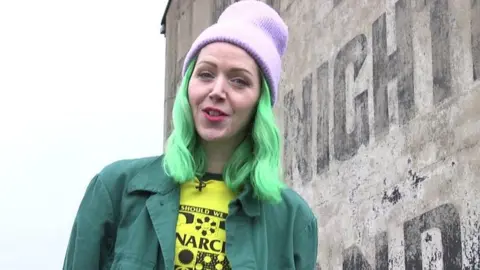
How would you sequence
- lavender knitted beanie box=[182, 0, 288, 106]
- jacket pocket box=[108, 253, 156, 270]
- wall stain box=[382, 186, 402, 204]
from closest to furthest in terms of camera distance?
jacket pocket box=[108, 253, 156, 270]
lavender knitted beanie box=[182, 0, 288, 106]
wall stain box=[382, 186, 402, 204]

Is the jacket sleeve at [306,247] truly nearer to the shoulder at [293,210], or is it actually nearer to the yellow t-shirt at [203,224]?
the shoulder at [293,210]

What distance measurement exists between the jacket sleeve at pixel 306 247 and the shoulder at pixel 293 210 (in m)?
0.01

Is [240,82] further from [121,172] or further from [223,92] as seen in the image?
[121,172]

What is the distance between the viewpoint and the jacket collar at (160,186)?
1.92 meters

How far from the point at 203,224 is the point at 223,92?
1.05 feet

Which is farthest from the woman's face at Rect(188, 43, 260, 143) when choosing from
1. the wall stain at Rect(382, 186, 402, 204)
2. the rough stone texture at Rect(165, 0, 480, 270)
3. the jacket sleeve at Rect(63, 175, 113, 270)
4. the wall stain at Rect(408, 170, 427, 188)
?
the wall stain at Rect(382, 186, 402, 204)

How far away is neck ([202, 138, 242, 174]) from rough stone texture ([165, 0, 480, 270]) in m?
3.51

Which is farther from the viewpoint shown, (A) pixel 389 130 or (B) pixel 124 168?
(A) pixel 389 130

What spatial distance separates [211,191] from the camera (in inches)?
77.1

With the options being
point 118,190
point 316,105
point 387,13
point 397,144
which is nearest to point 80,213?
point 118,190

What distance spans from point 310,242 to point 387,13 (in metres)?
4.81

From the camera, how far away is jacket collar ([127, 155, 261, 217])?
6.29 ft

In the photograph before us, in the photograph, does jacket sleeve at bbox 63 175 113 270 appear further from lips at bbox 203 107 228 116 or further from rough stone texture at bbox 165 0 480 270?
rough stone texture at bbox 165 0 480 270

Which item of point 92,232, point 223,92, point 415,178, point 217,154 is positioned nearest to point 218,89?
point 223,92
